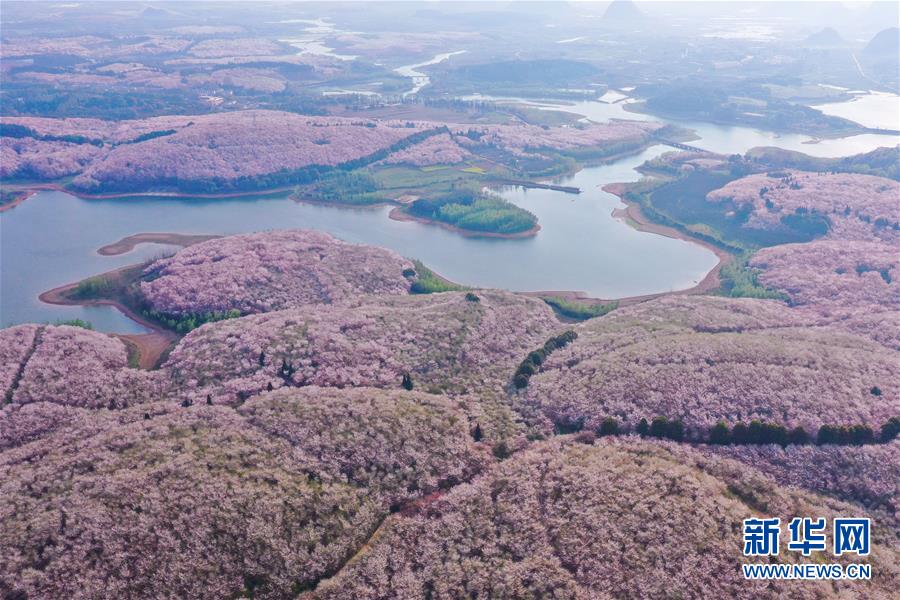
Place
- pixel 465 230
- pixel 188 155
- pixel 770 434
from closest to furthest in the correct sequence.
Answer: pixel 770 434, pixel 465 230, pixel 188 155

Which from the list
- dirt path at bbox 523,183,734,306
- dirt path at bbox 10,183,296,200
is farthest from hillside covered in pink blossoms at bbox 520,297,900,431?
dirt path at bbox 10,183,296,200

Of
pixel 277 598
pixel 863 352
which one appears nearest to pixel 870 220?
pixel 863 352

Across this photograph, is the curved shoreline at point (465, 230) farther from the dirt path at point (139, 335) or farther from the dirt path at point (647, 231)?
the dirt path at point (139, 335)

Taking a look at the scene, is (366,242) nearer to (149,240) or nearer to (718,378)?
(149,240)

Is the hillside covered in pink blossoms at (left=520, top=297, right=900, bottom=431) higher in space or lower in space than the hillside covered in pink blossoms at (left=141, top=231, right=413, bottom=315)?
lower

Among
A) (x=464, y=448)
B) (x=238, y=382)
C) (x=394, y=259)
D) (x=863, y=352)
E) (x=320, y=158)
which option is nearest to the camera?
(x=464, y=448)

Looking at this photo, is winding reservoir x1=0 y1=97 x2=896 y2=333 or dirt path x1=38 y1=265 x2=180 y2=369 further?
winding reservoir x1=0 y1=97 x2=896 y2=333

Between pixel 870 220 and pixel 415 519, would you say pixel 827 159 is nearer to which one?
pixel 870 220

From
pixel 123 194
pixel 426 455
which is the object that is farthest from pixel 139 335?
pixel 123 194

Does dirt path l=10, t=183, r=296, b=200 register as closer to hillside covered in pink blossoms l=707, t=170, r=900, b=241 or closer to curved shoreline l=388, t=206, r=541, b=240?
curved shoreline l=388, t=206, r=541, b=240
